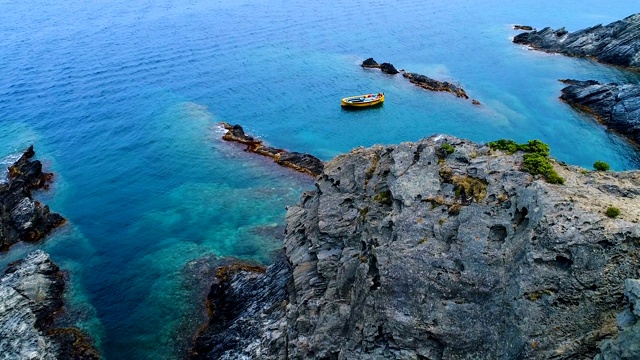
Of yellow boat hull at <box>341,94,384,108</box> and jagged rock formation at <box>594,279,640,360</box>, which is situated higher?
jagged rock formation at <box>594,279,640,360</box>

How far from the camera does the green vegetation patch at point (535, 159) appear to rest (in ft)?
124

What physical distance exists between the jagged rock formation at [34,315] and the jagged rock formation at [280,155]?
133 ft

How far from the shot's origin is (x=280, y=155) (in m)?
88.2

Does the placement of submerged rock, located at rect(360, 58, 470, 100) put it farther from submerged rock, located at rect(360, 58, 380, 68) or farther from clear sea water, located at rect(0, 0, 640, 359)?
clear sea water, located at rect(0, 0, 640, 359)

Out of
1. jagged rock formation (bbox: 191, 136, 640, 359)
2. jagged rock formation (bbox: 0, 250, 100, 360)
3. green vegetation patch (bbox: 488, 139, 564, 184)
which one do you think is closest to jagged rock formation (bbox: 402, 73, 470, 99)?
jagged rock formation (bbox: 191, 136, 640, 359)

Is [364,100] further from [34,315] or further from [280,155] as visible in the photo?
[34,315]

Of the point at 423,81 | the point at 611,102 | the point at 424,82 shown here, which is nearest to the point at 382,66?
the point at 423,81

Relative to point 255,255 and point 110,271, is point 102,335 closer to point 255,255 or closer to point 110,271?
point 110,271

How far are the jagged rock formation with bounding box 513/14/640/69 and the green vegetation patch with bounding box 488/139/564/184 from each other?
109 meters

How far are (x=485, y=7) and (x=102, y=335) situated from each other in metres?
188

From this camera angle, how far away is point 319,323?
39938mm

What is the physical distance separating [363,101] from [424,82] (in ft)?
68.8

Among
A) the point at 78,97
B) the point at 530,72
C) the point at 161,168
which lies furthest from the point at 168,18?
the point at 530,72

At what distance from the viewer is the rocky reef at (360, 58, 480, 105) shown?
114 metres
